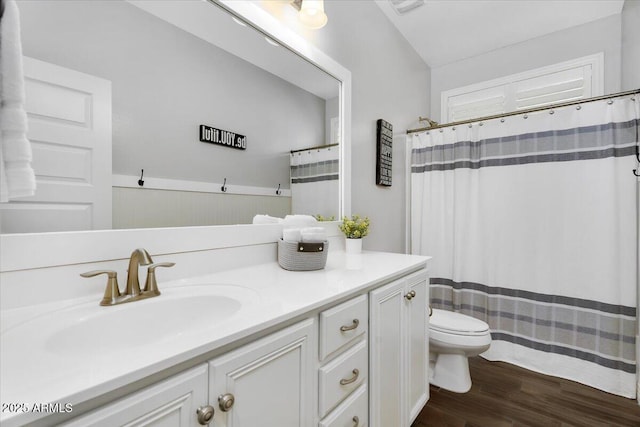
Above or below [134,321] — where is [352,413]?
below

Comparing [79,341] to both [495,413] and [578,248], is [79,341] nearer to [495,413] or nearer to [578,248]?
[495,413]

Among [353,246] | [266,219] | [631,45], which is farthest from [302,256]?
[631,45]

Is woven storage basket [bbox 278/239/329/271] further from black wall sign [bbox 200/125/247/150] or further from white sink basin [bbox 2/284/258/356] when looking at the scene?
black wall sign [bbox 200/125/247/150]

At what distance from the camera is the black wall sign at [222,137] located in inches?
45.9

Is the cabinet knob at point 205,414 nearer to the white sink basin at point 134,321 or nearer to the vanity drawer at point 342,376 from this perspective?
the white sink basin at point 134,321

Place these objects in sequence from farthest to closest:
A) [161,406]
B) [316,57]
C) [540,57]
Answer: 1. [540,57]
2. [316,57]
3. [161,406]

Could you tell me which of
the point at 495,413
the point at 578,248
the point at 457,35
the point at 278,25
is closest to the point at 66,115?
the point at 278,25

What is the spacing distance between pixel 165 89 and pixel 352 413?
1.27 m

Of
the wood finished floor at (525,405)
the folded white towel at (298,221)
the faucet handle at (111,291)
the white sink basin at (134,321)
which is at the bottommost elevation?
the wood finished floor at (525,405)

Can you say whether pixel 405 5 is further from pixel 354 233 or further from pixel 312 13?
pixel 354 233

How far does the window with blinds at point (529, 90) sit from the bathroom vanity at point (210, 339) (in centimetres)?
223

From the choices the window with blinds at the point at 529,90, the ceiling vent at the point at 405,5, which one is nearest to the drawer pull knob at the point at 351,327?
the ceiling vent at the point at 405,5

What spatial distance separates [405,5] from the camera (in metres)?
2.14

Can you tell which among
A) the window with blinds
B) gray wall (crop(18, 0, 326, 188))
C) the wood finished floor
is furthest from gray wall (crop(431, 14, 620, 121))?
gray wall (crop(18, 0, 326, 188))
